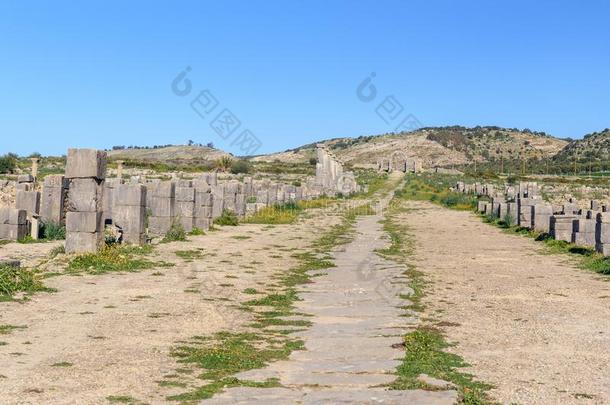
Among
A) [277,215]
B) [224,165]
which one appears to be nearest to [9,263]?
[277,215]

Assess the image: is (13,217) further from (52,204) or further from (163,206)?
(163,206)

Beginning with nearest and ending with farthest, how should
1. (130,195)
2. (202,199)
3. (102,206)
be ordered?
(102,206) → (130,195) → (202,199)

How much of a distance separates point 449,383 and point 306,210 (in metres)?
34.5

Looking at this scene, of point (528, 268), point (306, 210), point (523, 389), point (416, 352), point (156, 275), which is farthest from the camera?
point (306, 210)

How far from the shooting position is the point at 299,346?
369 inches

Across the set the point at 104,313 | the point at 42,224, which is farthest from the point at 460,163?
the point at 104,313

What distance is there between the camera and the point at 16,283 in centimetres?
1264

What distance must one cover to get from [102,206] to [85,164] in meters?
1.10

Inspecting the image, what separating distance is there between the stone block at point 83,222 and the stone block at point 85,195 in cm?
12

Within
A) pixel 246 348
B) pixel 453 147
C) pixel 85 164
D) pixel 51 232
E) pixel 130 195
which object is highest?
pixel 453 147

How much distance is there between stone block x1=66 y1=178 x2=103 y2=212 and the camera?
17750 millimetres

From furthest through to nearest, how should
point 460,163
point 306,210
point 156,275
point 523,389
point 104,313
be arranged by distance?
1. point 460,163
2. point 306,210
3. point 156,275
4. point 104,313
5. point 523,389

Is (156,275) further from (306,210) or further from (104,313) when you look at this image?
(306,210)

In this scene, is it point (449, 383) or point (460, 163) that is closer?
point (449, 383)
